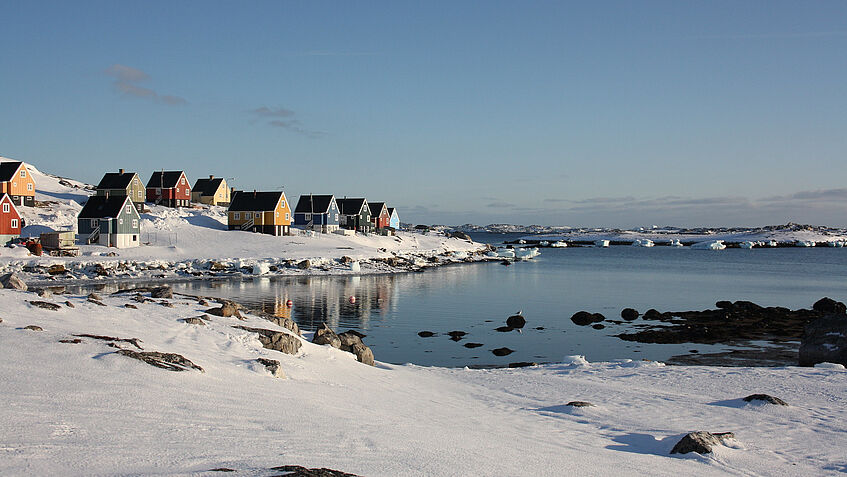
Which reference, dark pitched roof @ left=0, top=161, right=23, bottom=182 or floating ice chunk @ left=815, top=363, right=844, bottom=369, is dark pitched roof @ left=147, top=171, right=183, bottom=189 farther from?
floating ice chunk @ left=815, top=363, right=844, bottom=369

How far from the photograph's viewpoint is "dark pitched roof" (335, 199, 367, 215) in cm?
10744

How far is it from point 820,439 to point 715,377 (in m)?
6.56

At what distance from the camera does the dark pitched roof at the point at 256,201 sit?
A: 279ft

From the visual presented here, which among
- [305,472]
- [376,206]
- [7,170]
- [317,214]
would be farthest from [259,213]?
[305,472]

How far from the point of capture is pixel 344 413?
1112 cm

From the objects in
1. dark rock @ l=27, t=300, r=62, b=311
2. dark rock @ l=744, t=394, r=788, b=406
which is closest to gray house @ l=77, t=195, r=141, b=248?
dark rock @ l=27, t=300, r=62, b=311

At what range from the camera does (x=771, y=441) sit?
11359mm

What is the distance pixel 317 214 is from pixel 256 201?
42.0 feet

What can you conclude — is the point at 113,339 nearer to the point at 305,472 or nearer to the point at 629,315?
the point at 305,472

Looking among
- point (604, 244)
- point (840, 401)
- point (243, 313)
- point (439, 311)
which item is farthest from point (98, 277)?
point (604, 244)

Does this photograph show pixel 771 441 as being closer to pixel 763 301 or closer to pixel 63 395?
pixel 63 395

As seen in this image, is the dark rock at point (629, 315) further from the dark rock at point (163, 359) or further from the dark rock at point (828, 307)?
the dark rock at point (163, 359)

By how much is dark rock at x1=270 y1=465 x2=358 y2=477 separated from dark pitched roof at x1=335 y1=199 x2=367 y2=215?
101 meters

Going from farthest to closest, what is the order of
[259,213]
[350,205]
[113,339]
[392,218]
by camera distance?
[392,218] → [350,205] → [259,213] → [113,339]
